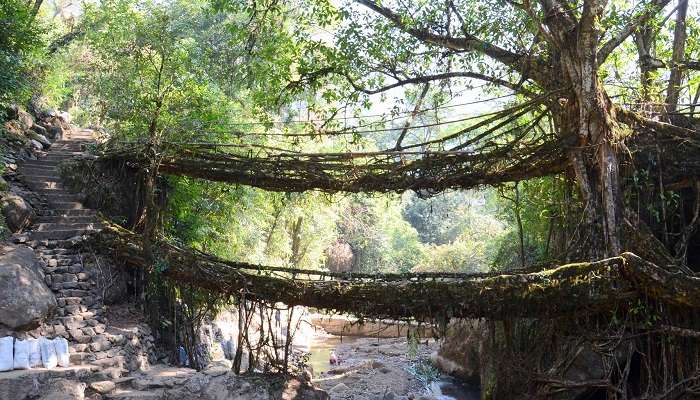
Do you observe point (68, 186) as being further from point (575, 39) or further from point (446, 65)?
point (575, 39)

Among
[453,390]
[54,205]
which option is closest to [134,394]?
[54,205]

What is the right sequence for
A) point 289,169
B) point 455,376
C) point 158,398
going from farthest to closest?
point 455,376 → point 289,169 → point 158,398

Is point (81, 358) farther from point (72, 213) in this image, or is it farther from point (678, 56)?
point (678, 56)

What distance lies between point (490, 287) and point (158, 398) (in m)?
3.55

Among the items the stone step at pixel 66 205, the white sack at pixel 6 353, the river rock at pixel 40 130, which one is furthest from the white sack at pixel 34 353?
the river rock at pixel 40 130

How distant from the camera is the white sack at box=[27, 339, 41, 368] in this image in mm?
6398

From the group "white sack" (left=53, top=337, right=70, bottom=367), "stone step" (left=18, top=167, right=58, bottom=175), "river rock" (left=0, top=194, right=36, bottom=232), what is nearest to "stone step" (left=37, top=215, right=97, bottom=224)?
"river rock" (left=0, top=194, right=36, bottom=232)

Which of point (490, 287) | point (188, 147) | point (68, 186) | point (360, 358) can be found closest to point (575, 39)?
point (490, 287)

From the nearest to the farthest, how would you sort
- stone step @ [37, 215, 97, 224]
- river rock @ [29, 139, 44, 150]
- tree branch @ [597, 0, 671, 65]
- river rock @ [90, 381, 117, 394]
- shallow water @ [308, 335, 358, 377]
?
tree branch @ [597, 0, 671, 65]
river rock @ [90, 381, 117, 394]
stone step @ [37, 215, 97, 224]
river rock @ [29, 139, 44, 150]
shallow water @ [308, 335, 358, 377]

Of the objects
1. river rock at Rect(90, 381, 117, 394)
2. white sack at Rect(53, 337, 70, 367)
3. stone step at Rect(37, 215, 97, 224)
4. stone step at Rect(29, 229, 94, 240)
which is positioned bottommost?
river rock at Rect(90, 381, 117, 394)

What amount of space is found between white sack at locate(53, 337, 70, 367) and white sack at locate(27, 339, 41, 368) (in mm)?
207

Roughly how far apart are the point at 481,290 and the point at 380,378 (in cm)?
553

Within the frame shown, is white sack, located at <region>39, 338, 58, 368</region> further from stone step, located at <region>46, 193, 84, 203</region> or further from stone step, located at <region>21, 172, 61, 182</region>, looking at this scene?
stone step, located at <region>21, 172, 61, 182</region>

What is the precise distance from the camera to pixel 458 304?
558cm
